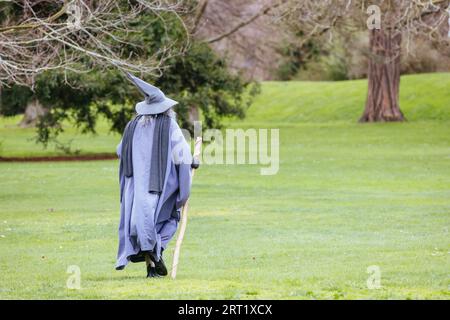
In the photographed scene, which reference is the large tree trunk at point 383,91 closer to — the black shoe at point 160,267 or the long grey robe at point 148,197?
the long grey robe at point 148,197

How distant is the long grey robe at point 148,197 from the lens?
1066 cm

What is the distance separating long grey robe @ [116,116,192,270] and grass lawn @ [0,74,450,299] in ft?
1.25

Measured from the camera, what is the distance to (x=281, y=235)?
15.6 m

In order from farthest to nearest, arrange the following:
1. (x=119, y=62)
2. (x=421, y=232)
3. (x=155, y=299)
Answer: (x=119, y=62) < (x=421, y=232) < (x=155, y=299)

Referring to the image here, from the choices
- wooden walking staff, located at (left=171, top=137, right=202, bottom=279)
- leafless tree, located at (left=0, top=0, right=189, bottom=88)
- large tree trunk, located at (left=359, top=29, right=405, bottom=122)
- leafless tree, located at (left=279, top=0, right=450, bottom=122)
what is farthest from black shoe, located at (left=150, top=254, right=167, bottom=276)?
large tree trunk, located at (left=359, top=29, right=405, bottom=122)

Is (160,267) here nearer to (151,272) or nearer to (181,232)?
(151,272)

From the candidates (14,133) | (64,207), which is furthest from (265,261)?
(14,133)

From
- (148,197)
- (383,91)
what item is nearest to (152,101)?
(148,197)

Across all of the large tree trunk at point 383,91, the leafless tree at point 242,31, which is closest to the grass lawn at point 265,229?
the leafless tree at point 242,31

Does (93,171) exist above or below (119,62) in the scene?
below

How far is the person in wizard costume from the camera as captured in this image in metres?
10.7

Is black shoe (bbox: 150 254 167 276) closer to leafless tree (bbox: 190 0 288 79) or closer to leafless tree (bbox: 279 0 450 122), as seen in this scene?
leafless tree (bbox: 279 0 450 122)
